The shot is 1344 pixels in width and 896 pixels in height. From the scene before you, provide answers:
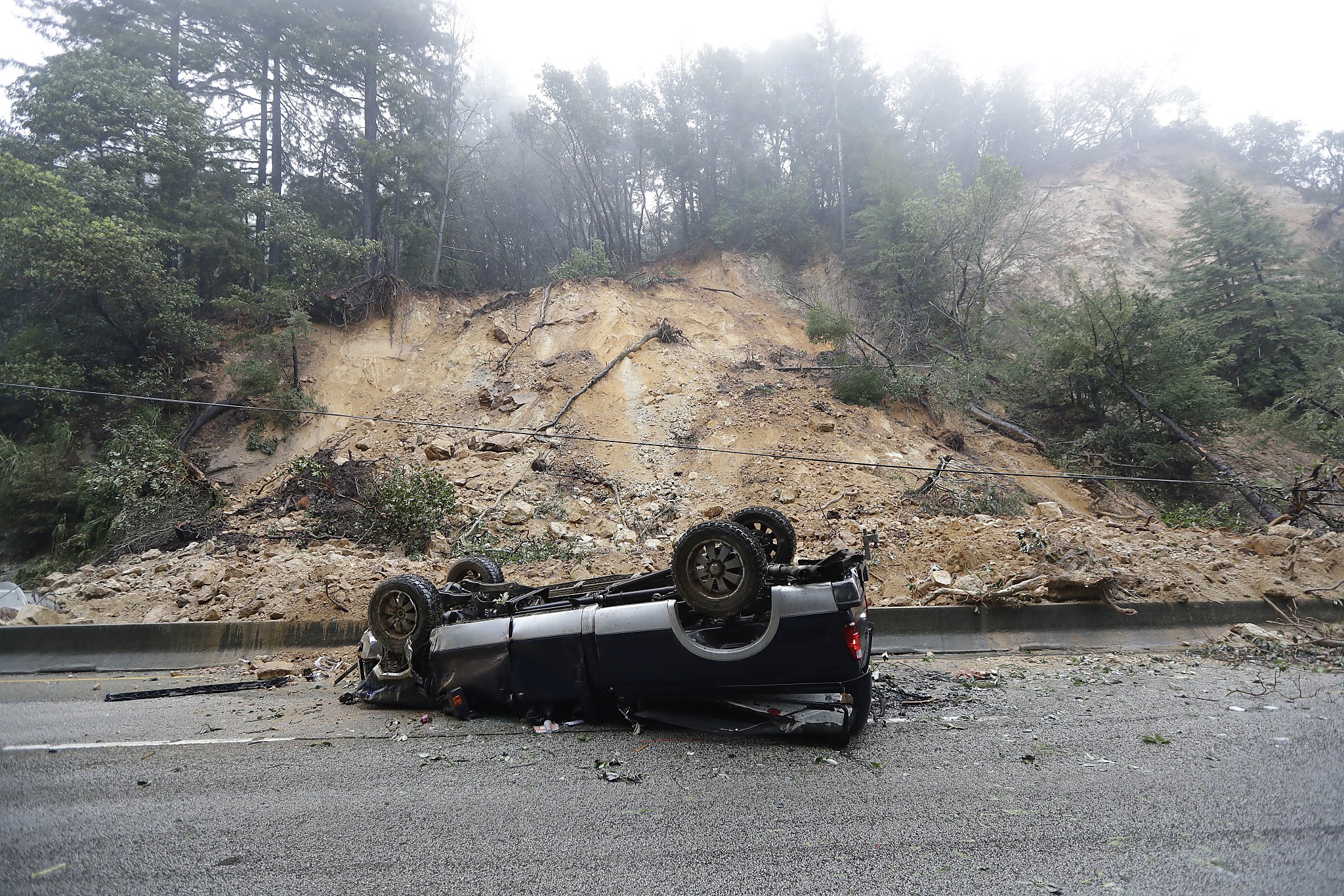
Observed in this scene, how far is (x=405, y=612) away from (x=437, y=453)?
8805 mm

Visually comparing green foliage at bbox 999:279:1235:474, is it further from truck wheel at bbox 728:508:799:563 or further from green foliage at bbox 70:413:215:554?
green foliage at bbox 70:413:215:554

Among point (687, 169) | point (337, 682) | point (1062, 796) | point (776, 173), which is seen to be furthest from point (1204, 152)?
point (337, 682)

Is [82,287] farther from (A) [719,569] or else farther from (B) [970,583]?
(B) [970,583]

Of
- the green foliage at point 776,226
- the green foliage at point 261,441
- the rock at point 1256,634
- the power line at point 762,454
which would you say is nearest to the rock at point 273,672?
the power line at point 762,454

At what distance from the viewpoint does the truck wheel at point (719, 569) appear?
153 inches

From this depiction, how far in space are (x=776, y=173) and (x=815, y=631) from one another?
2764 centimetres

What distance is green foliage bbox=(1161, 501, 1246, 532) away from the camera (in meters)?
10.6

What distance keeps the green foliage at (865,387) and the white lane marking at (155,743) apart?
13.2 m

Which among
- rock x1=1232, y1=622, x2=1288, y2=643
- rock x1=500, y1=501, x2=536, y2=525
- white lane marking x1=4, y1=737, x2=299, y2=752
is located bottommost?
rock x1=1232, y1=622, x2=1288, y2=643

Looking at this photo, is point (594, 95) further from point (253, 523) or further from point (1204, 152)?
point (1204, 152)

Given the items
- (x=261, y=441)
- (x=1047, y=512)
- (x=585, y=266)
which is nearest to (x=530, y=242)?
(x=585, y=266)

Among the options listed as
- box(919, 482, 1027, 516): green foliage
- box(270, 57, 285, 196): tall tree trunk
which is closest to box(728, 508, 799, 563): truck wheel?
box(919, 482, 1027, 516): green foliage

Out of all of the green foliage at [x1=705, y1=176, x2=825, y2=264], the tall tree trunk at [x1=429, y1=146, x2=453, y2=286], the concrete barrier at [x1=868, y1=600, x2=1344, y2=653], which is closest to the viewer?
the concrete barrier at [x1=868, y1=600, x2=1344, y2=653]

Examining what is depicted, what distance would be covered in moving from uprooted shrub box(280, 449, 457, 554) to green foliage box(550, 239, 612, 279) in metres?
9.94
